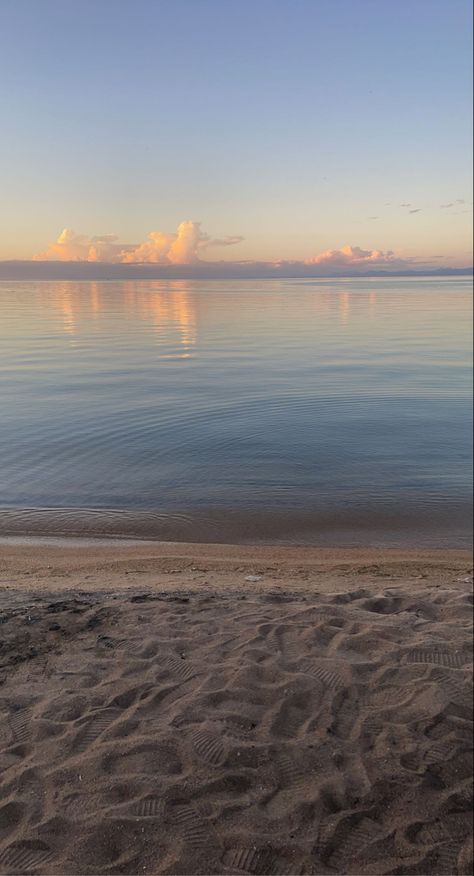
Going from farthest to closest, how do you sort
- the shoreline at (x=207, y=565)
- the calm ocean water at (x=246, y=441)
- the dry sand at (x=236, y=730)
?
the calm ocean water at (x=246, y=441), the shoreline at (x=207, y=565), the dry sand at (x=236, y=730)

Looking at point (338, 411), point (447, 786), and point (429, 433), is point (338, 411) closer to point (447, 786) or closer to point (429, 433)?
point (429, 433)

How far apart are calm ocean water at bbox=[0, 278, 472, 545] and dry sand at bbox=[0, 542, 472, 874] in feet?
8.57

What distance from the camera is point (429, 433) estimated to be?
36.0 feet

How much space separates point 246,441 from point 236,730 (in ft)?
29.5

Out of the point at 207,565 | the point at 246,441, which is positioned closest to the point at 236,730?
the point at 207,565

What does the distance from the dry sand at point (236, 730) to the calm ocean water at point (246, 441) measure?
2.61 meters

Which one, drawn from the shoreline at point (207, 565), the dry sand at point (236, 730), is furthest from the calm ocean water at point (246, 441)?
the dry sand at point (236, 730)

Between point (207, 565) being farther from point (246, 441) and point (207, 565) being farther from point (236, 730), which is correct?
point (246, 441)

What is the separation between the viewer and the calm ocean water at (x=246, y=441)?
8812 millimetres

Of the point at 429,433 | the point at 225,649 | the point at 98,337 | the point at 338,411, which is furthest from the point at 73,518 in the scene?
the point at 98,337

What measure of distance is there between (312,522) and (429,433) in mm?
3476

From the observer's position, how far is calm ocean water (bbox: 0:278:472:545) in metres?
8.81

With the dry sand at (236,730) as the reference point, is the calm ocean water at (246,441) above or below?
above

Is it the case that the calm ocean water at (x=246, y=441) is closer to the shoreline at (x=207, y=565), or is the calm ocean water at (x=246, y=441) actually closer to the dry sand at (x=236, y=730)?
the shoreline at (x=207, y=565)
